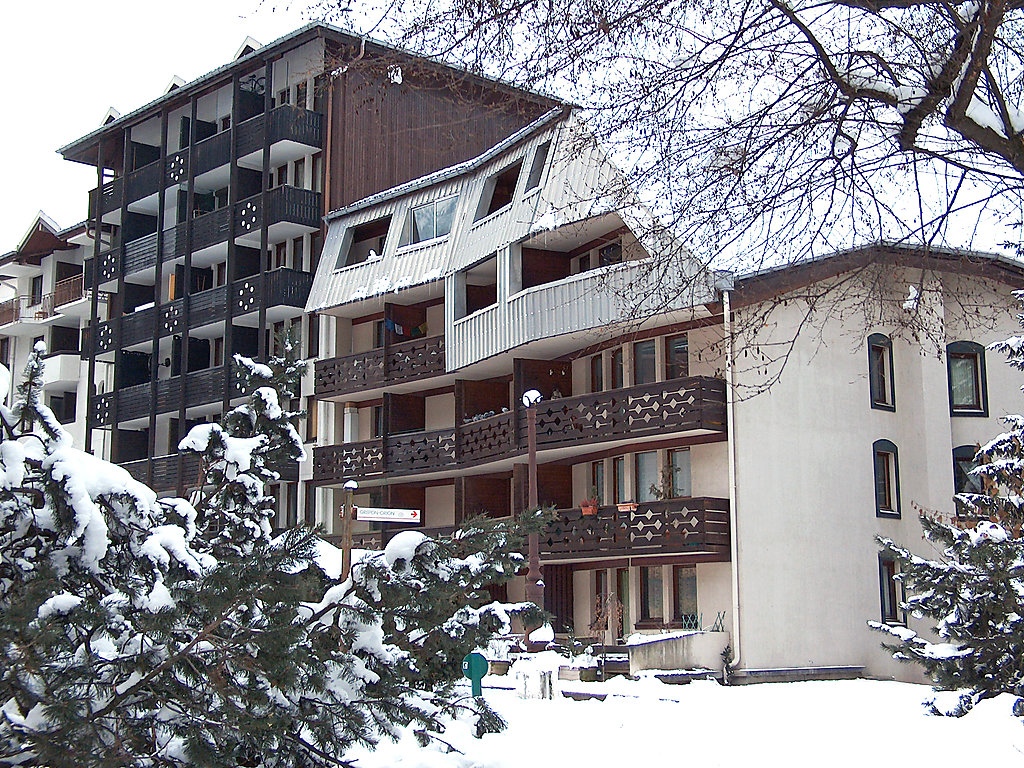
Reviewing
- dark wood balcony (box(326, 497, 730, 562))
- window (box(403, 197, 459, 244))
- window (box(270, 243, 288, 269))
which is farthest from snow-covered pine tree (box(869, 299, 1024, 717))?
window (box(270, 243, 288, 269))

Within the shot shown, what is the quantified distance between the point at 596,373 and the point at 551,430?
9.10 feet

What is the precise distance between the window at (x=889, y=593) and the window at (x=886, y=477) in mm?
1144

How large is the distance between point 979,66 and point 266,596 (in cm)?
594

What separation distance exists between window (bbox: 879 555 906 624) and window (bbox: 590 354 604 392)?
25.5 feet

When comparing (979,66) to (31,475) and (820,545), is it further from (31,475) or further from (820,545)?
(820,545)

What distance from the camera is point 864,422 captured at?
1156 inches

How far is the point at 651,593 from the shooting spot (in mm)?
29703

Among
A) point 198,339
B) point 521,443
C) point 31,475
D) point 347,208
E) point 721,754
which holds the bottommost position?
point 721,754

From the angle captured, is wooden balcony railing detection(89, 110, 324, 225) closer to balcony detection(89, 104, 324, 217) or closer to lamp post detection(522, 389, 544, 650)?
balcony detection(89, 104, 324, 217)

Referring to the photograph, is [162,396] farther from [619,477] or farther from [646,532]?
[646,532]

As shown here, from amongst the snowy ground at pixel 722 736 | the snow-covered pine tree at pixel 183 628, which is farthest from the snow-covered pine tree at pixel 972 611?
the snow-covered pine tree at pixel 183 628

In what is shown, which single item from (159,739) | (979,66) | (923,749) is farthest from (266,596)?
(923,749)

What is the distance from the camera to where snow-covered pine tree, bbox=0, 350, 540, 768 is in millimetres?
7609

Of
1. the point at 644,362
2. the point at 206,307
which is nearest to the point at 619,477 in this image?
the point at 644,362
